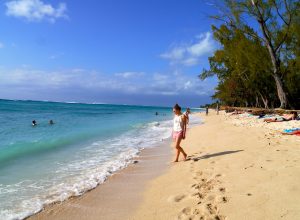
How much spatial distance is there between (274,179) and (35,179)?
5895 mm

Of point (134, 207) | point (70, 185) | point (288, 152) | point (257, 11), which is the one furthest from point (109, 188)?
point (257, 11)

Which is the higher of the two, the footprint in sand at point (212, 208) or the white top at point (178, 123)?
the white top at point (178, 123)

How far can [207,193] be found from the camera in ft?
18.9

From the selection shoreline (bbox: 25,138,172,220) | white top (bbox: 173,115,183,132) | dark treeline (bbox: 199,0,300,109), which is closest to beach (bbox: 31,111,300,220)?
shoreline (bbox: 25,138,172,220)

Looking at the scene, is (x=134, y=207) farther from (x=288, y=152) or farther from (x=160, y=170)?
(x=288, y=152)

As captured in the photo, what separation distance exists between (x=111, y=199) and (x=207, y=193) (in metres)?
2.01

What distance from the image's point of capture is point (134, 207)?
575 centimetres

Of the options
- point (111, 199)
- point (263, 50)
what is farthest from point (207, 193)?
point (263, 50)

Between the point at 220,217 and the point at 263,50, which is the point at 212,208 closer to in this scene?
the point at 220,217

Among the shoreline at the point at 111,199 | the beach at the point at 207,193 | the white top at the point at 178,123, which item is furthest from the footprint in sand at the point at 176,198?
the white top at the point at 178,123

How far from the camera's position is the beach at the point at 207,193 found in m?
4.80

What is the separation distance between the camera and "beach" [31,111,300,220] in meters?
4.80

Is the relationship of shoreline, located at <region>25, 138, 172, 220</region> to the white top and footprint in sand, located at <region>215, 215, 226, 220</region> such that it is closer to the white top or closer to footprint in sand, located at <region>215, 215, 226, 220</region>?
the white top

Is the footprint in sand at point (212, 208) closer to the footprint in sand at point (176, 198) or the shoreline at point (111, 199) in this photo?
the footprint in sand at point (176, 198)
